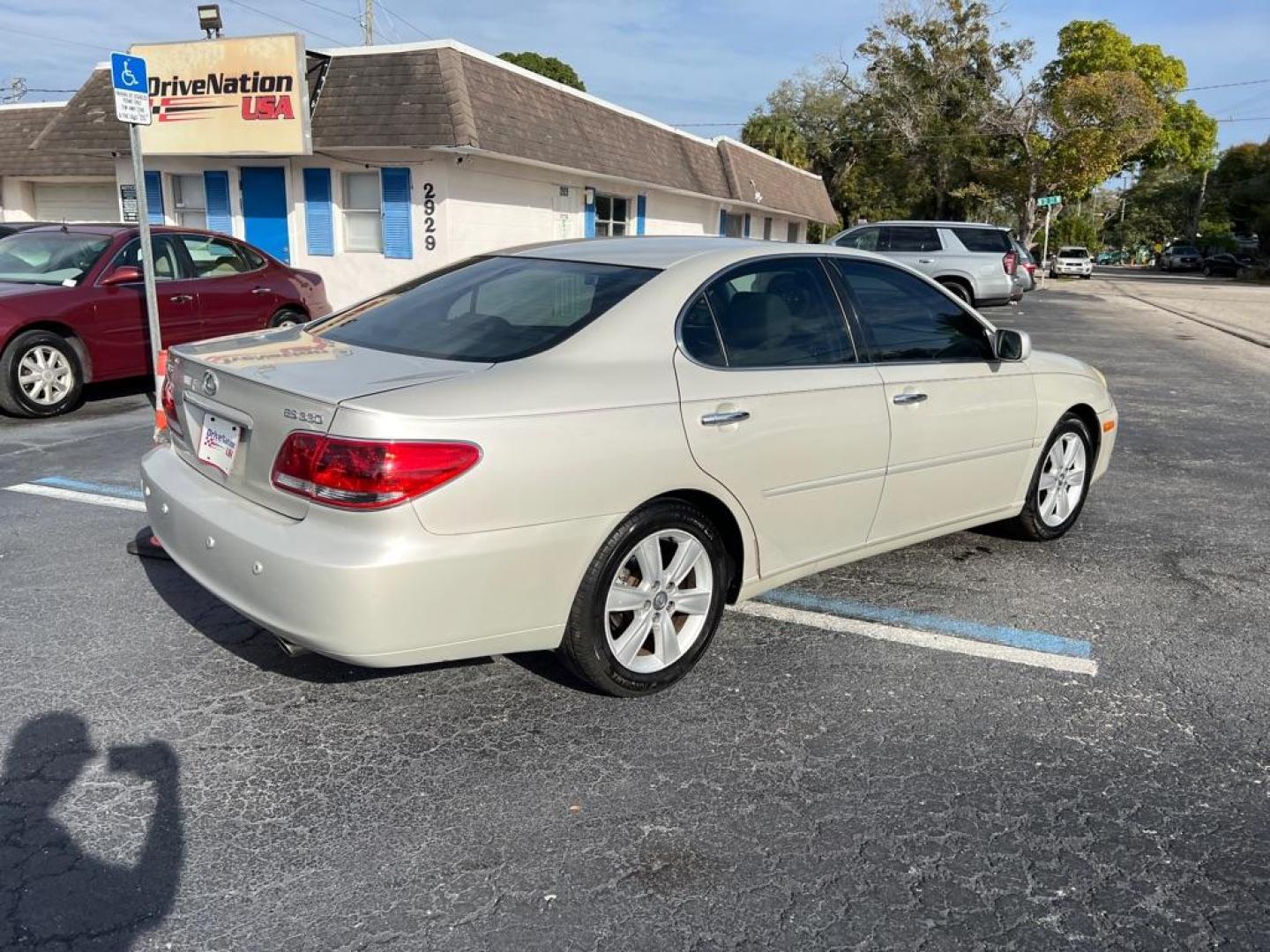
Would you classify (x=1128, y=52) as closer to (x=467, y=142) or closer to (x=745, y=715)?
(x=467, y=142)

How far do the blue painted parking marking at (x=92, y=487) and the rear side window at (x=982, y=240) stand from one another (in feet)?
55.4

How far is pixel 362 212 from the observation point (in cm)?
1700

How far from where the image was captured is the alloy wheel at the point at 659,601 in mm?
3295

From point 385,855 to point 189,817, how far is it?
0.59 metres

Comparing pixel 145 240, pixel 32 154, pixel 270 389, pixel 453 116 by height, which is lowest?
pixel 270 389

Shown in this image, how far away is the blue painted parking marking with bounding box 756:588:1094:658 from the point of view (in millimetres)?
3998

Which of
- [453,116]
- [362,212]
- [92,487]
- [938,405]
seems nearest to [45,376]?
[92,487]

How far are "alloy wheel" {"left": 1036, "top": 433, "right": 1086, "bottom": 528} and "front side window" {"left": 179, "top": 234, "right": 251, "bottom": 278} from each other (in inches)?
306

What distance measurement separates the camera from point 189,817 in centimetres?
272

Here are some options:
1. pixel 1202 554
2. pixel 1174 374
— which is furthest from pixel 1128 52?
pixel 1202 554

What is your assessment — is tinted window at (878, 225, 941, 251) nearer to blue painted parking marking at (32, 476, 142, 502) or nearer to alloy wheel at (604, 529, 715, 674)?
blue painted parking marking at (32, 476, 142, 502)

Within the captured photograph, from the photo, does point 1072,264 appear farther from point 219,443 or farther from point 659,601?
point 219,443

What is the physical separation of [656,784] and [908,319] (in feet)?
8.04

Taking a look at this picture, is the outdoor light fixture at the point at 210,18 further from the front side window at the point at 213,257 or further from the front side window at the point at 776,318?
the front side window at the point at 776,318
